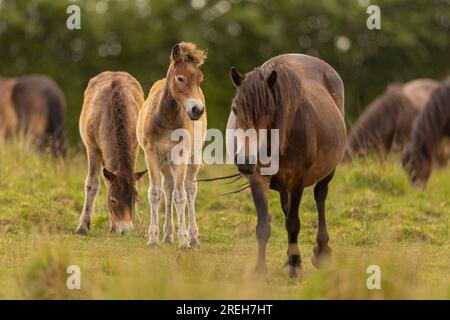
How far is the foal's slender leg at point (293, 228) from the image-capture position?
729 cm

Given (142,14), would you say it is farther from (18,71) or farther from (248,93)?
(248,93)

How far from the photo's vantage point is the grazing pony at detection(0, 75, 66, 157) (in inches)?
745

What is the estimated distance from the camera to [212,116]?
907 inches

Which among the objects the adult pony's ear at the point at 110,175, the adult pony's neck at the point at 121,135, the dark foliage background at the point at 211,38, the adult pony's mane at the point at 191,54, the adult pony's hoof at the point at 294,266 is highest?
the dark foliage background at the point at 211,38

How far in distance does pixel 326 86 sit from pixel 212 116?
1462 centimetres

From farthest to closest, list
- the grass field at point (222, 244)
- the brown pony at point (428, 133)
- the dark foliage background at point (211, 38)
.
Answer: the dark foliage background at point (211, 38), the brown pony at point (428, 133), the grass field at point (222, 244)

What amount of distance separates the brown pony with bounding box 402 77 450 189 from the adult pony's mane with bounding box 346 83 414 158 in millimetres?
1170

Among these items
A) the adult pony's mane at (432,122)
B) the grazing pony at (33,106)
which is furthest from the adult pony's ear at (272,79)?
the grazing pony at (33,106)

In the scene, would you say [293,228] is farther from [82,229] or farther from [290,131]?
[82,229]

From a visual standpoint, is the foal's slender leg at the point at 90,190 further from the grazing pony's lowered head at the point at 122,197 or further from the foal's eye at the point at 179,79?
the foal's eye at the point at 179,79

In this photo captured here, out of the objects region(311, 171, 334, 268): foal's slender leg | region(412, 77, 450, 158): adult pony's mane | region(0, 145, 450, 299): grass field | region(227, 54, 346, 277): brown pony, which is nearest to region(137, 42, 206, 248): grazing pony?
region(0, 145, 450, 299): grass field

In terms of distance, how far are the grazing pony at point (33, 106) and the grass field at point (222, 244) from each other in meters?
4.60

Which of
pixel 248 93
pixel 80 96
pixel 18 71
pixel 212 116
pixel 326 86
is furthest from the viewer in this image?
pixel 18 71

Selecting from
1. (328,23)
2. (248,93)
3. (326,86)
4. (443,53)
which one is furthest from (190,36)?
(248,93)
